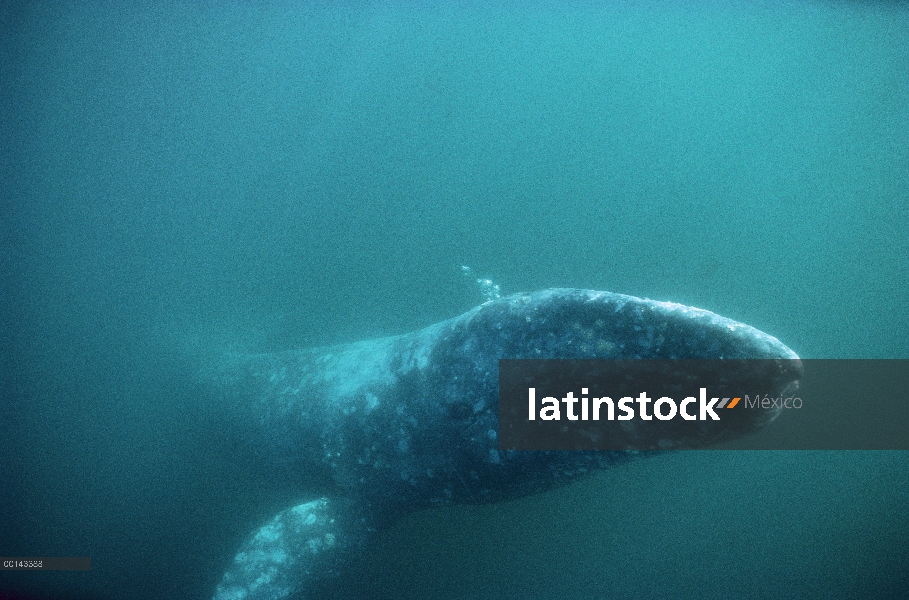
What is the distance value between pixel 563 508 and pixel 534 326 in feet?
24.9

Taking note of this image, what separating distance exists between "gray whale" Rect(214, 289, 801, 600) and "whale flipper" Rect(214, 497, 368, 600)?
0.02m

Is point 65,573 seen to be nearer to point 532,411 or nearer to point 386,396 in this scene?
point 386,396

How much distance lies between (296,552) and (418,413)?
12.5 ft

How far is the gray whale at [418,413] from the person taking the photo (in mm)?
4141

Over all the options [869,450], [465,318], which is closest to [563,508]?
[465,318]

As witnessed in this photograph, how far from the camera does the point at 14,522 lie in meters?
9.52

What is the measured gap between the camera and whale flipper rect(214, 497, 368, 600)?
682 centimetres

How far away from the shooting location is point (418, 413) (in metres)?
5.79

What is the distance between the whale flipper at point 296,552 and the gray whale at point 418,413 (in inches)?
0.7

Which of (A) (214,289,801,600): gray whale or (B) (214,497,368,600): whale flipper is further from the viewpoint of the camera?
(B) (214,497,368,600): whale flipper

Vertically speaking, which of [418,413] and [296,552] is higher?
[418,413]

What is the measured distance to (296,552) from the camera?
7.04 m

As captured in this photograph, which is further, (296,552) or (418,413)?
(296,552)

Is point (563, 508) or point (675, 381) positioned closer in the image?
point (675, 381)
